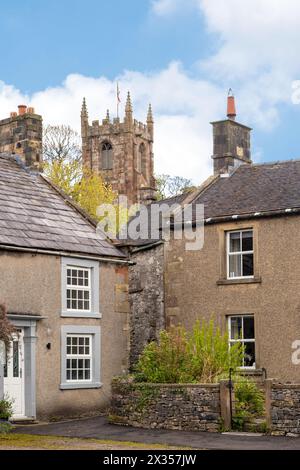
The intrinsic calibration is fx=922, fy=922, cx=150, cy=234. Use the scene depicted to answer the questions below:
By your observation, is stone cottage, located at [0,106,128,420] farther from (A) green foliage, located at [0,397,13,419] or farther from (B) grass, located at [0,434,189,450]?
(B) grass, located at [0,434,189,450]

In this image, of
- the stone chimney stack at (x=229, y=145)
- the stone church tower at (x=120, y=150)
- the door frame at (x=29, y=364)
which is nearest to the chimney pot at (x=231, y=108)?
the stone chimney stack at (x=229, y=145)

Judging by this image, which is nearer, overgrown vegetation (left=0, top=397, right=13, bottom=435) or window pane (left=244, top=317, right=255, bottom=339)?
overgrown vegetation (left=0, top=397, right=13, bottom=435)

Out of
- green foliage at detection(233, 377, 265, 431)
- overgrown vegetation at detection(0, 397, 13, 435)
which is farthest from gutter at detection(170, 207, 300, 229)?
overgrown vegetation at detection(0, 397, 13, 435)

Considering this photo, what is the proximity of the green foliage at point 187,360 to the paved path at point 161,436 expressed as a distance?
1.58 metres

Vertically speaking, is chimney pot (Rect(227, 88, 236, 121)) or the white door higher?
chimney pot (Rect(227, 88, 236, 121))

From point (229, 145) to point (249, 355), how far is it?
8508 mm

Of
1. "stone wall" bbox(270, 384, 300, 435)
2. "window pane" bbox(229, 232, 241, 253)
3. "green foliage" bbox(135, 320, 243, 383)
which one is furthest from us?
"window pane" bbox(229, 232, 241, 253)

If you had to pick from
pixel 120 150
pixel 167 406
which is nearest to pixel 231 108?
pixel 167 406

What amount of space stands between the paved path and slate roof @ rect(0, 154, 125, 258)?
15.5 ft

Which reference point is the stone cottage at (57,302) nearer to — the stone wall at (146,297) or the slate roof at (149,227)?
the slate roof at (149,227)

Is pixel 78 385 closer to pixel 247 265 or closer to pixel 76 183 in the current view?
pixel 247 265

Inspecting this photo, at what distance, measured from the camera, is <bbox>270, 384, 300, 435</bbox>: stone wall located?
19234mm
